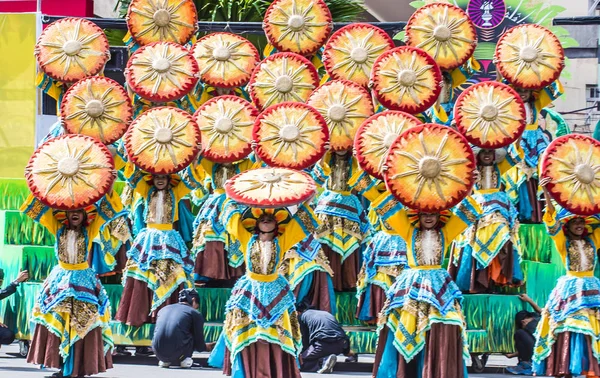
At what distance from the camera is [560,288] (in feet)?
30.2

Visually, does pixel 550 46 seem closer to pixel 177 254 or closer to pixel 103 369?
pixel 177 254

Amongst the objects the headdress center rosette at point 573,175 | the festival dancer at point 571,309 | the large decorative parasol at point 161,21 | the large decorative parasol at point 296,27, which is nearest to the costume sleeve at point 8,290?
the large decorative parasol at point 161,21

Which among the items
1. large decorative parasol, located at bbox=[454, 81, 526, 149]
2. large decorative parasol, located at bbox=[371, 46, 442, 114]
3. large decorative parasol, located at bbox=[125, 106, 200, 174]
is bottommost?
large decorative parasol, located at bbox=[125, 106, 200, 174]

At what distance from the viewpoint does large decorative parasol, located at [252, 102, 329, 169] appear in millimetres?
9633

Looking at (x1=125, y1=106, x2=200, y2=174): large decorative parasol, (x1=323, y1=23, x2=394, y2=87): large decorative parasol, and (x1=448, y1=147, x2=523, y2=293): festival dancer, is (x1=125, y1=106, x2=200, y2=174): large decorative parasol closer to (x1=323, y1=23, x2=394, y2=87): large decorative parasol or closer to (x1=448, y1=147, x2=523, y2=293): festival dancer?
(x1=323, y1=23, x2=394, y2=87): large decorative parasol

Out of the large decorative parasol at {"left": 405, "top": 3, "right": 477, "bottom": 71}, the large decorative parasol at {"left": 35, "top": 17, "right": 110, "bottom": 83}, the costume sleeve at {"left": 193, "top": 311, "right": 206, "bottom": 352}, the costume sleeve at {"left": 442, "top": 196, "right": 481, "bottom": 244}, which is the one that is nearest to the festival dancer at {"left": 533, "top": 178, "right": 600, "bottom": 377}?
the costume sleeve at {"left": 442, "top": 196, "right": 481, "bottom": 244}

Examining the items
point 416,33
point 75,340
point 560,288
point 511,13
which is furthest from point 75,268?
point 511,13

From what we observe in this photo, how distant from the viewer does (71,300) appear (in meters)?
9.16

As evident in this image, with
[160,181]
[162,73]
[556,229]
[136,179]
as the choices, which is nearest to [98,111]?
[162,73]

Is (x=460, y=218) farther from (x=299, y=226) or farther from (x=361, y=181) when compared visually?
(x=361, y=181)

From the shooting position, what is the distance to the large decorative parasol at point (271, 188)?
8.37 meters

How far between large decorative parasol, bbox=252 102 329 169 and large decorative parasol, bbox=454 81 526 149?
3.97ft

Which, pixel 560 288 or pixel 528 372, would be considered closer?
pixel 560 288

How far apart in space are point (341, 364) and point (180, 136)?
2041 mm
